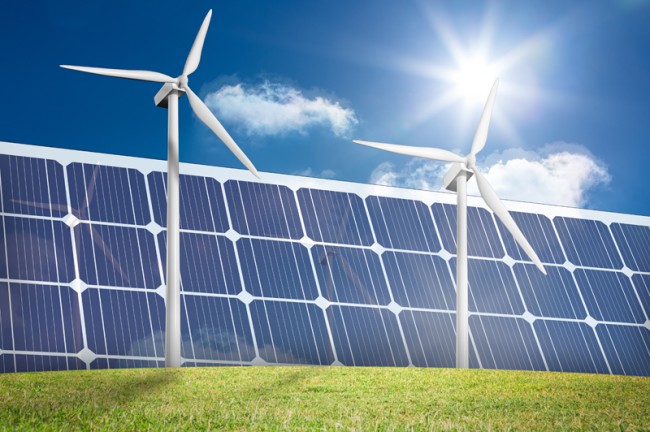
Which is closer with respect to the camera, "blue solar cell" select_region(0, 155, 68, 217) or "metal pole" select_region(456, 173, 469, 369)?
"metal pole" select_region(456, 173, 469, 369)

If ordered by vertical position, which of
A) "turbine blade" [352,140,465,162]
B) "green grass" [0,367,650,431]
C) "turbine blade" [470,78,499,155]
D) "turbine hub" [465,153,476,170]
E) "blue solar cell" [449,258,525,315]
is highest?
"turbine blade" [470,78,499,155]

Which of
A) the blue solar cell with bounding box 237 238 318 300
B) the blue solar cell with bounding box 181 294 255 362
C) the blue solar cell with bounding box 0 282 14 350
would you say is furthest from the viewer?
the blue solar cell with bounding box 237 238 318 300

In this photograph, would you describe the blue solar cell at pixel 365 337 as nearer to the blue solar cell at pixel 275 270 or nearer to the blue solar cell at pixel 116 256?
the blue solar cell at pixel 275 270

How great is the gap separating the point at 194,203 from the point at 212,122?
5093 millimetres

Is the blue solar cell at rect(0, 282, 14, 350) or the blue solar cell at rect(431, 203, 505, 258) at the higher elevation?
the blue solar cell at rect(431, 203, 505, 258)

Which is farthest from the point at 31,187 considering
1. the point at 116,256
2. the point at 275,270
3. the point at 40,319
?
the point at 275,270

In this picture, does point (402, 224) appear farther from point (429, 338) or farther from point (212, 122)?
point (212, 122)

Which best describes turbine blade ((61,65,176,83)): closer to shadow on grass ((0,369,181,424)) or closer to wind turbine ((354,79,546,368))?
wind turbine ((354,79,546,368))

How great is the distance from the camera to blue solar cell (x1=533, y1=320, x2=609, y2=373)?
34.7m

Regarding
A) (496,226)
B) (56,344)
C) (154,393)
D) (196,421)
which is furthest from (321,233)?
(196,421)

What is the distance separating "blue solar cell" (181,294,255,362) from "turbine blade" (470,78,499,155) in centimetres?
1031

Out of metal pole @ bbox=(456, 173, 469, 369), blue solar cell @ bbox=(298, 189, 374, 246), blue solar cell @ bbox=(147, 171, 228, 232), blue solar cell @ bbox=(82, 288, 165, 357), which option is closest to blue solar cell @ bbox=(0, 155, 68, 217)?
blue solar cell @ bbox=(147, 171, 228, 232)

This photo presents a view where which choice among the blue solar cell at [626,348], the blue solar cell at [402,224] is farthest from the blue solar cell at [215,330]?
the blue solar cell at [626,348]

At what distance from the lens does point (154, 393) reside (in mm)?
20781
